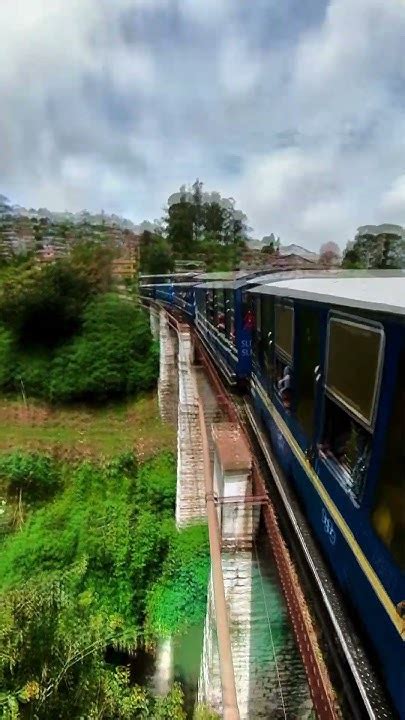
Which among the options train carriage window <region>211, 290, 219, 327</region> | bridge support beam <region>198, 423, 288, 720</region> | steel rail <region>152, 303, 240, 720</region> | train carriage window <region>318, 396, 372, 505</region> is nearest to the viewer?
steel rail <region>152, 303, 240, 720</region>

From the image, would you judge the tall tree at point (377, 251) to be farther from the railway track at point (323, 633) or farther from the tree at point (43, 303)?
the railway track at point (323, 633)

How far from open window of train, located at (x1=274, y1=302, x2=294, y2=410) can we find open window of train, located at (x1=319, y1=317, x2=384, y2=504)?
1087 millimetres

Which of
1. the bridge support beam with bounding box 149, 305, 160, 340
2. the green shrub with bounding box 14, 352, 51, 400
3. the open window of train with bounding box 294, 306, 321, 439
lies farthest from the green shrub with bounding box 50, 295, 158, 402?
the open window of train with bounding box 294, 306, 321, 439

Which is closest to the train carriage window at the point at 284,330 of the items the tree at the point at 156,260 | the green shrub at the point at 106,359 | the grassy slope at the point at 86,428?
the grassy slope at the point at 86,428

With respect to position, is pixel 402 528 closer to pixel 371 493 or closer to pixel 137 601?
pixel 371 493

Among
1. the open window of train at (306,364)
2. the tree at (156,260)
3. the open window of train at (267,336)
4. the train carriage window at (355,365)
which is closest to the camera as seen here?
the train carriage window at (355,365)

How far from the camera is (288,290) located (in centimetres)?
421

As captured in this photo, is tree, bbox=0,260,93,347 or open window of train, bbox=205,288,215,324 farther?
tree, bbox=0,260,93,347

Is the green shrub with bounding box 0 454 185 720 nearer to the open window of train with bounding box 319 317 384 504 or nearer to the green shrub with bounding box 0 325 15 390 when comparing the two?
the open window of train with bounding box 319 317 384 504

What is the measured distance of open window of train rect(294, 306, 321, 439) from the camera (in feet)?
10.9

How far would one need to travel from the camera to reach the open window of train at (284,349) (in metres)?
4.12

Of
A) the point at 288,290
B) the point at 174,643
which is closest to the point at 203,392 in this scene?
the point at 174,643

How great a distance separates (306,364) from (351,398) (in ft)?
3.49

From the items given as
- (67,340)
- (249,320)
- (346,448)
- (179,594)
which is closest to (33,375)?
(67,340)
